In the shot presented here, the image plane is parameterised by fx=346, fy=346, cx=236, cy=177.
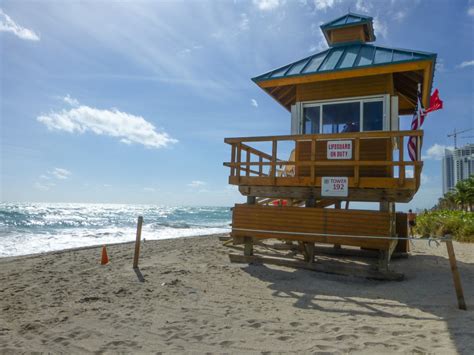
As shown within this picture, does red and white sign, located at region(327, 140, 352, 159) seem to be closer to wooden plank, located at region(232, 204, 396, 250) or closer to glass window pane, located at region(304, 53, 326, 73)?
wooden plank, located at region(232, 204, 396, 250)

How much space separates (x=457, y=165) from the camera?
15475 cm

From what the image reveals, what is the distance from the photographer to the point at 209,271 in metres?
8.45

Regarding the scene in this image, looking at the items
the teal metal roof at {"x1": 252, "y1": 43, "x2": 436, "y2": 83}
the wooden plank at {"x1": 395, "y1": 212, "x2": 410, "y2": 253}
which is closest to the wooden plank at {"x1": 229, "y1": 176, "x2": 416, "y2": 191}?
the teal metal roof at {"x1": 252, "y1": 43, "x2": 436, "y2": 83}

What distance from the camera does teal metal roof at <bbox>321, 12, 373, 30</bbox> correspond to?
11.2 m

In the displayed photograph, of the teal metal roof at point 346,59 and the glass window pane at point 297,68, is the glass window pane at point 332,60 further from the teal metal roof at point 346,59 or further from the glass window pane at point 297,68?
the glass window pane at point 297,68

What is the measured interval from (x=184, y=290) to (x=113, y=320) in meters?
1.76

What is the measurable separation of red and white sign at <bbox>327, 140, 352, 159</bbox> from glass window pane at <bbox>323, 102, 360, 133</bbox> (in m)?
1.15

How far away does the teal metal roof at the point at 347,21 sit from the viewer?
11.2 meters

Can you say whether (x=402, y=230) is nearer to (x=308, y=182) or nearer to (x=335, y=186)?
(x=335, y=186)

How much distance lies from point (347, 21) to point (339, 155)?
211 inches

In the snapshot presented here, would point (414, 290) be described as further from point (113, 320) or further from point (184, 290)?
point (113, 320)

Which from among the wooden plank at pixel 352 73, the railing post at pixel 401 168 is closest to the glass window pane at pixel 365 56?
the wooden plank at pixel 352 73

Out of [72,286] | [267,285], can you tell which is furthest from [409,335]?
[72,286]

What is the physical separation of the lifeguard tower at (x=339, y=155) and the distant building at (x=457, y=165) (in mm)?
135557
